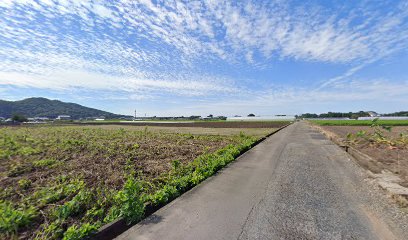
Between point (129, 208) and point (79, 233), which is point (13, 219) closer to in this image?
point (79, 233)

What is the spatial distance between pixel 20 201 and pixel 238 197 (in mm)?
5178

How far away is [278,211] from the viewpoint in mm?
4551

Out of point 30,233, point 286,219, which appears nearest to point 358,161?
point 286,219

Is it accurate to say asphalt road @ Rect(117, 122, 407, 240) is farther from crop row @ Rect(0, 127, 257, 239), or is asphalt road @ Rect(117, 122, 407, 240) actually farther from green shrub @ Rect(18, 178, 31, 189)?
green shrub @ Rect(18, 178, 31, 189)

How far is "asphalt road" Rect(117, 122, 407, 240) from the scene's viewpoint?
3713 mm

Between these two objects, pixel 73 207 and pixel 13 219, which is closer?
pixel 13 219

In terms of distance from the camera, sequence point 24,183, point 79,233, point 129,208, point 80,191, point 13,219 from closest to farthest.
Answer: point 79,233 → point 13,219 → point 129,208 → point 80,191 → point 24,183

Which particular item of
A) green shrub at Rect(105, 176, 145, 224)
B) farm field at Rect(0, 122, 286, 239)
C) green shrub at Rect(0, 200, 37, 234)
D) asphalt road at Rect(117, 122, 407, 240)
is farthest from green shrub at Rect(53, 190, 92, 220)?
asphalt road at Rect(117, 122, 407, 240)

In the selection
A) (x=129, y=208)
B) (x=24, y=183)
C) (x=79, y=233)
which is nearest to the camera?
(x=79, y=233)

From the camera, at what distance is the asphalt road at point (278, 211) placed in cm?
371

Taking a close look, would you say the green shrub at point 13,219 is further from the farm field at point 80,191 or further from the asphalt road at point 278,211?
the asphalt road at point 278,211

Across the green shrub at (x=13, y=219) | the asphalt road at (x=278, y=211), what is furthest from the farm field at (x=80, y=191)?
the asphalt road at (x=278, y=211)

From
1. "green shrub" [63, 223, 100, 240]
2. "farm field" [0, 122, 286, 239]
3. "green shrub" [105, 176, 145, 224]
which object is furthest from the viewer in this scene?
"green shrub" [105, 176, 145, 224]

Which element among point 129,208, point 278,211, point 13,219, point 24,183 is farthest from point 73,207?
point 278,211
